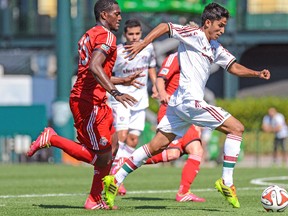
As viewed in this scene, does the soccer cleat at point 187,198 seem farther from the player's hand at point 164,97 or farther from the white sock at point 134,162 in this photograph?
the white sock at point 134,162

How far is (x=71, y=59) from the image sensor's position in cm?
3016

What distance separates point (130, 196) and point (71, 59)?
56.1 ft

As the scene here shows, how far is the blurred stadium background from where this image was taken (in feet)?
97.2

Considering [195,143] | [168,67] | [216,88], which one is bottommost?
[216,88]

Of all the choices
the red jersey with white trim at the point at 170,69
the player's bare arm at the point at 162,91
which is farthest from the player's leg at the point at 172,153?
the red jersey with white trim at the point at 170,69

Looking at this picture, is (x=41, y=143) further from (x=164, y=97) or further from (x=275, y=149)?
(x=275, y=149)

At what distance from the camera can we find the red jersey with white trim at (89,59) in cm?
1045

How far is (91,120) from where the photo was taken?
1078cm

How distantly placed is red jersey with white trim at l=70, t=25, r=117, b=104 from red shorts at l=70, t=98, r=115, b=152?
7 centimetres

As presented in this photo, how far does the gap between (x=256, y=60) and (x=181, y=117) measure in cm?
3494

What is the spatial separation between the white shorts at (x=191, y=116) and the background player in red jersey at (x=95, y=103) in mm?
602

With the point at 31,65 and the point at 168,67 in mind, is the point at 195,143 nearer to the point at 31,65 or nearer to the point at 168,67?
the point at 168,67

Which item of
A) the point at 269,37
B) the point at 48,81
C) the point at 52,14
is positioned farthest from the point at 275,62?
the point at 48,81

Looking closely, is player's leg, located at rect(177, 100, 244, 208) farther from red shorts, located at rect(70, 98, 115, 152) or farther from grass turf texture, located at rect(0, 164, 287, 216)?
red shorts, located at rect(70, 98, 115, 152)
